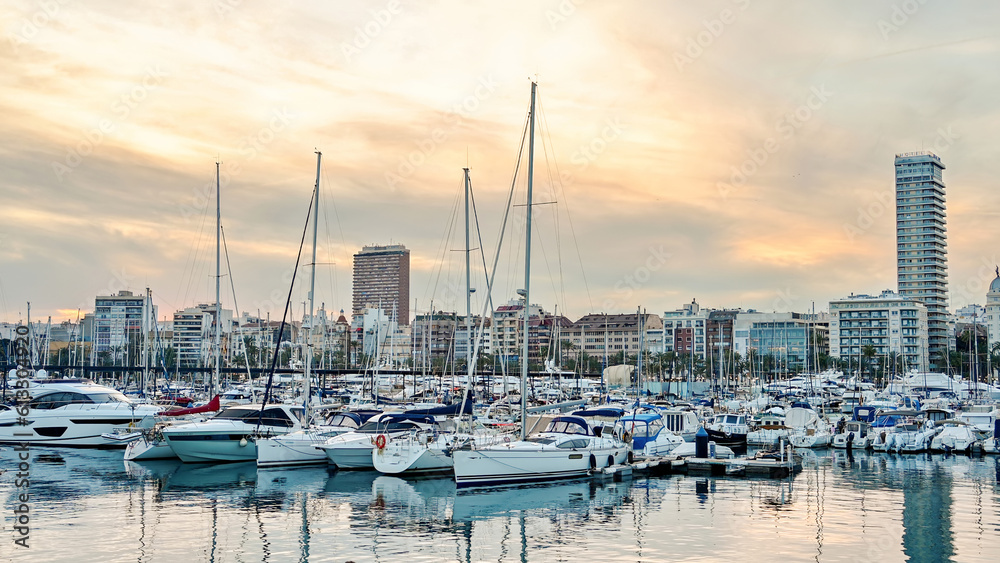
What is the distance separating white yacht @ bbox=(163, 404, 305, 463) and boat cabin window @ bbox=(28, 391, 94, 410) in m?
10.7

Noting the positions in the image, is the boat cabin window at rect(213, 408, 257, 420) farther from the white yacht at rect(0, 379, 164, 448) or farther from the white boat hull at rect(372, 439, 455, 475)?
the white boat hull at rect(372, 439, 455, 475)

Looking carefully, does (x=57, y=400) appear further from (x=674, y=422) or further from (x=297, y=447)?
(x=674, y=422)

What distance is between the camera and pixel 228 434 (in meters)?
44.7

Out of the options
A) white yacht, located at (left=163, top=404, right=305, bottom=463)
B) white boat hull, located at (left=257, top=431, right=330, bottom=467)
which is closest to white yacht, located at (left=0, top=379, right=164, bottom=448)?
white yacht, located at (left=163, top=404, right=305, bottom=463)

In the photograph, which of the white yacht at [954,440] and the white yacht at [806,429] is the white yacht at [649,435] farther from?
the white yacht at [954,440]

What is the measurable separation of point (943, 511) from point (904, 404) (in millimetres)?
52929

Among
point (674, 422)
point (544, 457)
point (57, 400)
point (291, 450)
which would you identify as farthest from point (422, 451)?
point (57, 400)

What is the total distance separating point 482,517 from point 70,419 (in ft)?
100

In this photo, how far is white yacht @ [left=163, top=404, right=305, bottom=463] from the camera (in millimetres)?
44062

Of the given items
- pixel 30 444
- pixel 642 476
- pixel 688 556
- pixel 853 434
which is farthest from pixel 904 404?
pixel 30 444

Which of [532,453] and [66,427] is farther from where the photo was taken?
[66,427]

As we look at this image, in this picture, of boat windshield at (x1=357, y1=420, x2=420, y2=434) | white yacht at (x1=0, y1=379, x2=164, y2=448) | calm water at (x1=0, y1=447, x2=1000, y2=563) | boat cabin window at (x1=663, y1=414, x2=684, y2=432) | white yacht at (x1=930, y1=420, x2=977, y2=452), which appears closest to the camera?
calm water at (x1=0, y1=447, x2=1000, y2=563)

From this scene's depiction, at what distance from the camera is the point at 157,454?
149 ft

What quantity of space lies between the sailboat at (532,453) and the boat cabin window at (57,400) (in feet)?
86.2
